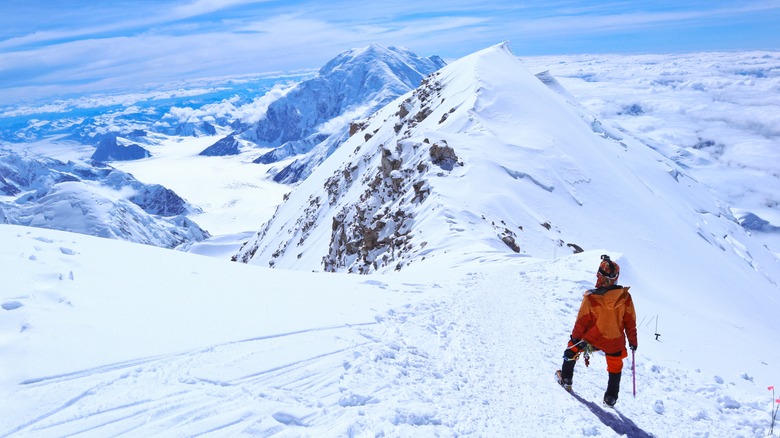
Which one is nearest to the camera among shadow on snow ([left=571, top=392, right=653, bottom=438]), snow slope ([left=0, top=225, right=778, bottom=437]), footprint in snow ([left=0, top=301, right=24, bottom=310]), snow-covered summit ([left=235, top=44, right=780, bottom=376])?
snow slope ([left=0, top=225, right=778, bottom=437])

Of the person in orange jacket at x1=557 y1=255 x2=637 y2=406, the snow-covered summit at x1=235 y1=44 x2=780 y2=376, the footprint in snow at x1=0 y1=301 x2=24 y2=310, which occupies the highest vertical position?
the footprint in snow at x1=0 y1=301 x2=24 y2=310

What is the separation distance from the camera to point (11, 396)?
441 centimetres

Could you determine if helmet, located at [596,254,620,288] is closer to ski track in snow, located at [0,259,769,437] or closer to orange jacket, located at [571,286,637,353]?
orange jacket, located at [571,286,637,353]

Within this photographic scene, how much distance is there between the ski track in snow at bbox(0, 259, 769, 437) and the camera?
470 centimetres

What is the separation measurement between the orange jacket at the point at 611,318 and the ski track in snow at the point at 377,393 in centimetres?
99

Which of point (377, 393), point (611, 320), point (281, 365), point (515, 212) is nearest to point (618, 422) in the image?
point (611, 320)

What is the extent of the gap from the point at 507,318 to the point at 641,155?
62.3m

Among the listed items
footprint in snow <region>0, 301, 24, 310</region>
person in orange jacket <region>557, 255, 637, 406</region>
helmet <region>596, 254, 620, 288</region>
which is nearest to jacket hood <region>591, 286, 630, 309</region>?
person in orange jacket <region>557, 255, 637, 406</region>

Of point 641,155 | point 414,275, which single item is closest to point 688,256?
point 414,275

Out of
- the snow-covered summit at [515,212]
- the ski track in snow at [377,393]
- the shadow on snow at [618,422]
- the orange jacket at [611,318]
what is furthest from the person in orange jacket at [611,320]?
the snow-covered summit at [515,212]

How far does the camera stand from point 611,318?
247 inches

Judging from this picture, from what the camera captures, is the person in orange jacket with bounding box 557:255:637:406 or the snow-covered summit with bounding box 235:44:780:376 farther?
the snow-covered summit with bounding box 235:44:780:376

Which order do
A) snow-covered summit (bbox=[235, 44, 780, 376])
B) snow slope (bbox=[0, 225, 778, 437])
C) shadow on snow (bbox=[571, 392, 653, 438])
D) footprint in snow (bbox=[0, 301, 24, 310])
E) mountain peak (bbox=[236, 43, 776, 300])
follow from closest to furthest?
1. snow slope (bbox=[0, 225, 778, 437])
2. shadow on snow (bbox=[571, 392, 653, 438])
3. footprint in snow (bbox=[0, 301, 24, 310])
4. snow-covered summit (bbox=[235, 44, 780, 376])
5. mountain peak (bbox=[236, 43, 776, 300])

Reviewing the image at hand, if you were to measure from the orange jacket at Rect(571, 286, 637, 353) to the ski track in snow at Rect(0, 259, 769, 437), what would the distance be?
99cm
